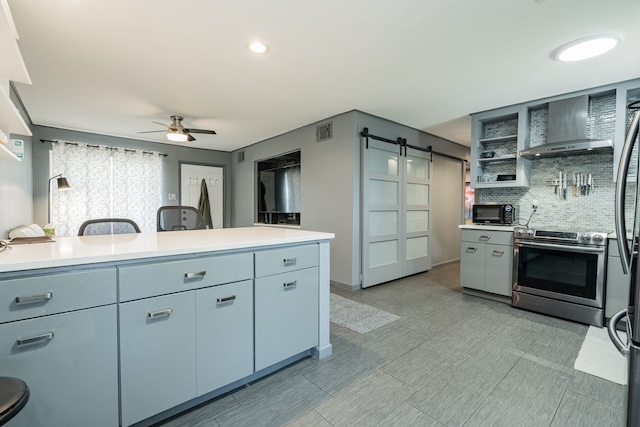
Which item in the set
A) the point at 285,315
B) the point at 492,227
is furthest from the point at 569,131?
the point at 285,315

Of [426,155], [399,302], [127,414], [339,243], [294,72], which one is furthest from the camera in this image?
[426,155]

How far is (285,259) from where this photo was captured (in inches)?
74.9

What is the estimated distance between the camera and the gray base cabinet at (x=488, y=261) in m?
3.22

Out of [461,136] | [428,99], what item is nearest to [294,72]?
[428,99]

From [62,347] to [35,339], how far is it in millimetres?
99

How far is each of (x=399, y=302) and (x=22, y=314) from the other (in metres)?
3.16

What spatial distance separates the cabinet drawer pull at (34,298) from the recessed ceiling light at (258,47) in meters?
2.08

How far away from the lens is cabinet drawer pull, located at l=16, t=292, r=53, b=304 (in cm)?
108

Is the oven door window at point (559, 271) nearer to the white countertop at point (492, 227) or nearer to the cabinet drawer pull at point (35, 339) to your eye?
the white countertop at point (492, 227)

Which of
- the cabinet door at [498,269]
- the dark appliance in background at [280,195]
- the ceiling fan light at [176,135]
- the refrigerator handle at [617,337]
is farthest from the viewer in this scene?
the dark appliance in background at [280,195]

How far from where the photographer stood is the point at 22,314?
1.09 m

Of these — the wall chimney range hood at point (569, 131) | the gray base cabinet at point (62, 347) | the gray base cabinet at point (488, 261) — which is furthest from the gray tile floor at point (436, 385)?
the wall chimney range hood at point (569, 131)

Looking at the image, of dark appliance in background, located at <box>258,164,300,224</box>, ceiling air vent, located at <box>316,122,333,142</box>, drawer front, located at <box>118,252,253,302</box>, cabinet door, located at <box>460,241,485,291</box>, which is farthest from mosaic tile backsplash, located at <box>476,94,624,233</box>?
drawer front, located at <box>118,252,253,302</box>

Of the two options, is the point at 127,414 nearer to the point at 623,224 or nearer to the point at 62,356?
the point at 62,356
